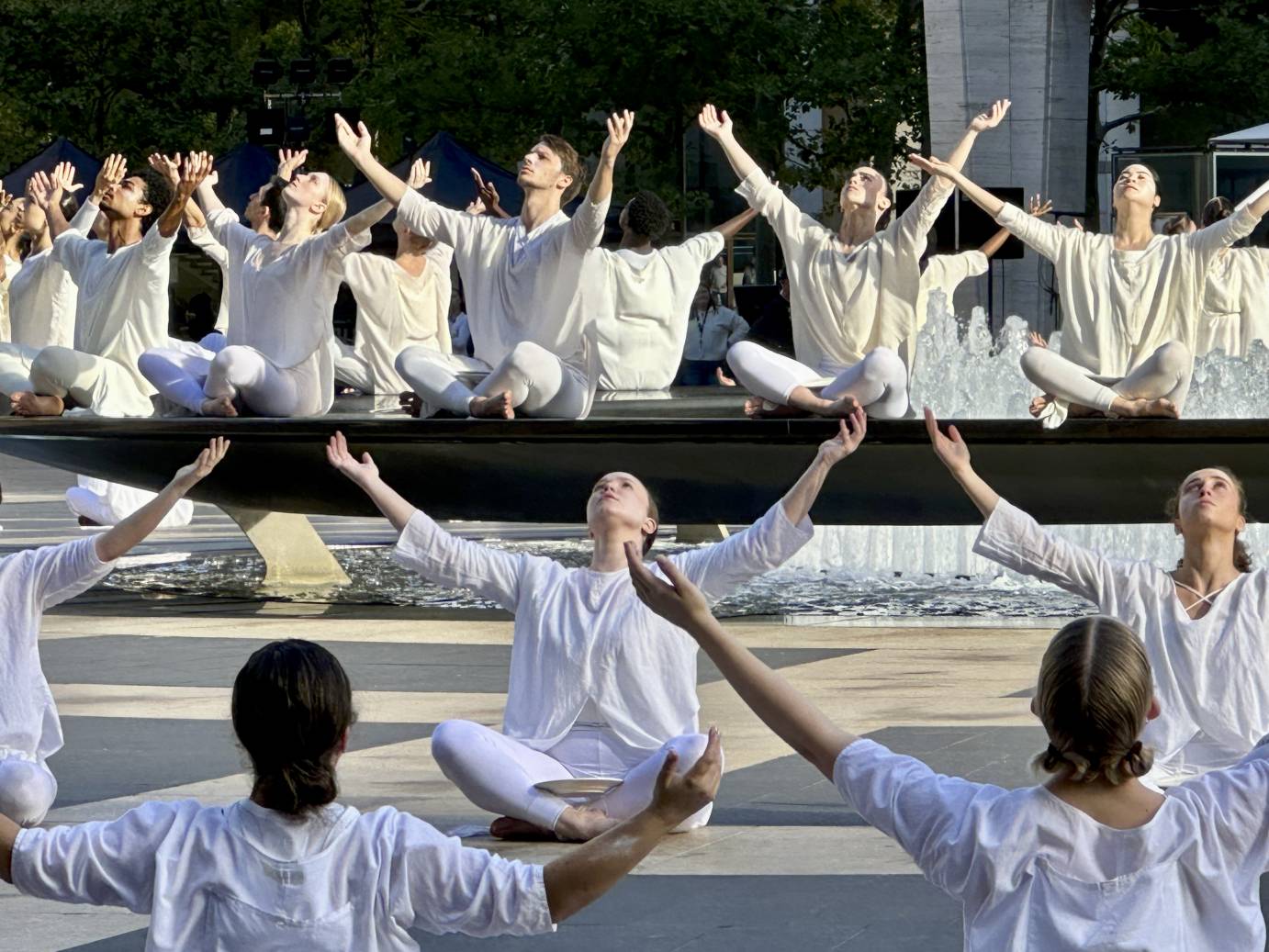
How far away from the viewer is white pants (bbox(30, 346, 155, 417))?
1407 centimetres

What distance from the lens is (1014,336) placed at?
16.5 m

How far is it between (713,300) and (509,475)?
13012 millimetres

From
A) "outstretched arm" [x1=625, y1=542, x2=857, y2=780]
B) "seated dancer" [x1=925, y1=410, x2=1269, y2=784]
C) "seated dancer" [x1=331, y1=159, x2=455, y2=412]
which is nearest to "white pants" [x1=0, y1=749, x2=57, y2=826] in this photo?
"seated dancer" [x1=925, y1=410, x2=1269, y2=784]

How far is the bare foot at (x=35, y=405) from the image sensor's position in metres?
13.8

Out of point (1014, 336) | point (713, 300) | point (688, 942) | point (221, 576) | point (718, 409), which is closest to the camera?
point (688, 942)

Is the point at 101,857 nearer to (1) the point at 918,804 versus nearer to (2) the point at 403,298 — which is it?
(1) the point at 918,804

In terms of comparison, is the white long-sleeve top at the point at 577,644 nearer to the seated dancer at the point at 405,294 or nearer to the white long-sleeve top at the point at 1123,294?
the white long-sleeve top at the point at 1123,294

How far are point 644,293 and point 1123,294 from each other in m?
5.05

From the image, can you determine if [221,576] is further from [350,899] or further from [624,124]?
[350,899]

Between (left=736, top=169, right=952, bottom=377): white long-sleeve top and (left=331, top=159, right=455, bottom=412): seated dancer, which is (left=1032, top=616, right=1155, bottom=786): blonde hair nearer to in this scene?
(left=736, top=169, right=952, bottom=377): white long-sleeve top

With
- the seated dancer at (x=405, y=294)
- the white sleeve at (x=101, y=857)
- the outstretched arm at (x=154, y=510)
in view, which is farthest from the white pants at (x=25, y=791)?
the seated dancer at (x=405, y=294)

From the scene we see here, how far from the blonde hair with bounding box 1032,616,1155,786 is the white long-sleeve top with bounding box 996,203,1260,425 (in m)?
8.99

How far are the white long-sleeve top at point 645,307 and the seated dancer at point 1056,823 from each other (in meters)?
12.8

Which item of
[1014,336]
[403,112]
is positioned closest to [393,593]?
[1014,336]
